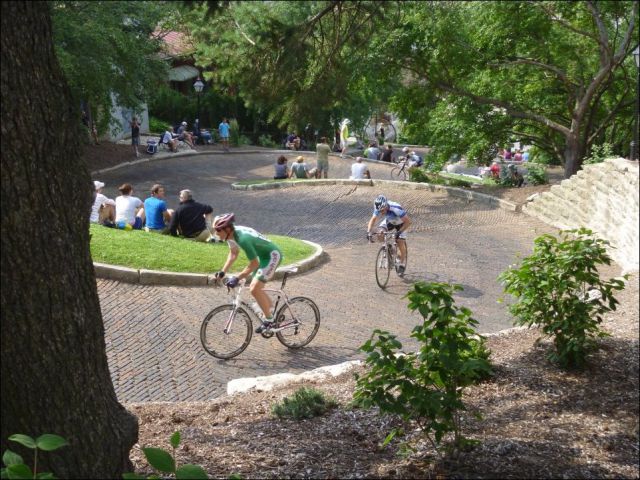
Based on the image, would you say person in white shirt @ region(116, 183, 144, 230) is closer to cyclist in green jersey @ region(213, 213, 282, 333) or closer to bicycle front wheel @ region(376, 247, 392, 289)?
bicycle front wheel @ region(376, 247, 392, 289)

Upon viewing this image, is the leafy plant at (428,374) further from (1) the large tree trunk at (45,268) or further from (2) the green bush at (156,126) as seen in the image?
(2) the green bush at (156,126)

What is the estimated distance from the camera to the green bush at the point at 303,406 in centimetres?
586

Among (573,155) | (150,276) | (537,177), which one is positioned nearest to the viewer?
(150,276)

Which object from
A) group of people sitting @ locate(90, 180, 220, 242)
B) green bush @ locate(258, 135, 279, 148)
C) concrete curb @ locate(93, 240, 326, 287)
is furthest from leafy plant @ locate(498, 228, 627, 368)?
green bush @ locate(258, 135, 279, 148)

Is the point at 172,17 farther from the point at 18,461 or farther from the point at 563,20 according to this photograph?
the point at 18,461

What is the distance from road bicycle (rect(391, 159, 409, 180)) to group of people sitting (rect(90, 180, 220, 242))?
55.8 feet

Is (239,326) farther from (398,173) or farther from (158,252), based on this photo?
(398,173)

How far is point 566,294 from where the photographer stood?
253 inches

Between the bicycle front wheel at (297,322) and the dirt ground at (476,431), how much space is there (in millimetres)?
2399

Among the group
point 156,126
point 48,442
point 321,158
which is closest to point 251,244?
point 48,442

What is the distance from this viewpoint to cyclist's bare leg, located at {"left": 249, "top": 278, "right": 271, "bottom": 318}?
931 cm

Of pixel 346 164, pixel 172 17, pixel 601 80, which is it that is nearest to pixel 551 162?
pixel 346 164

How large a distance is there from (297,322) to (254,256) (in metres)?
1.19

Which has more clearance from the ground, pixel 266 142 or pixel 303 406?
pixel 266 142
